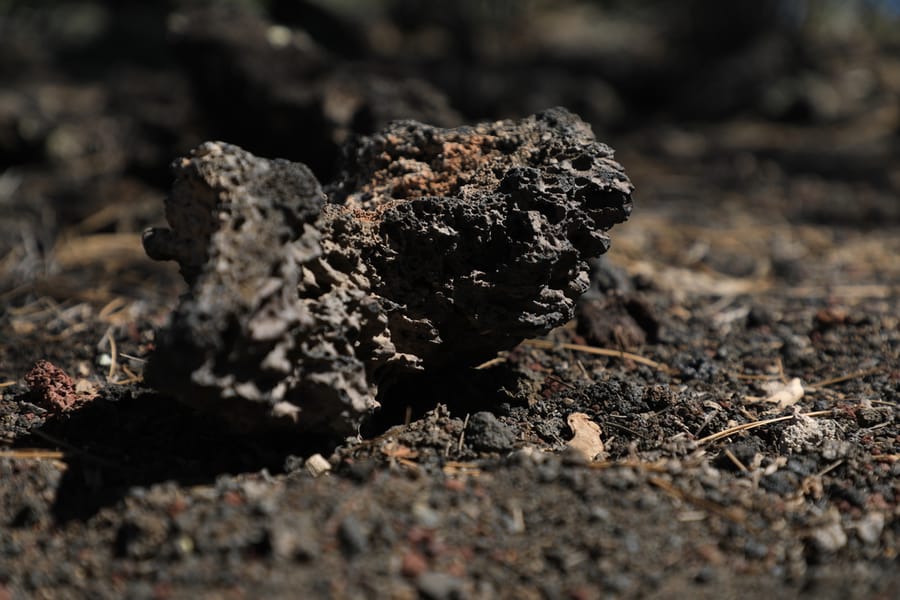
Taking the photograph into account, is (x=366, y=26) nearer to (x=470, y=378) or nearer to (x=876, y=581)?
(x=470, y=378)

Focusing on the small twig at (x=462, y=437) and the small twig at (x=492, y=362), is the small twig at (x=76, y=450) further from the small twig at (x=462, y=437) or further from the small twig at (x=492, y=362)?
the small twig at (x=492, y=362)

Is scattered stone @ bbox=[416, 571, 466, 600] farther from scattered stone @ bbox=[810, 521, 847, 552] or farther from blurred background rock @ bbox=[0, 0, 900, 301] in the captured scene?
blurred background rock @ bbox=[0, 0, 900, 301]

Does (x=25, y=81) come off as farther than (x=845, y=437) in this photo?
Yes

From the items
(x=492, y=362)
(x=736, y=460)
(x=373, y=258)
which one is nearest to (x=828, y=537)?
(x=736, y=460)

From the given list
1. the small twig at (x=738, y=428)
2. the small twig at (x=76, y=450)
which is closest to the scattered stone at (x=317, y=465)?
the small twig at (x=76, y=450)

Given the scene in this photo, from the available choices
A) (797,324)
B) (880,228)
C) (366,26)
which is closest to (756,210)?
(880,228)
